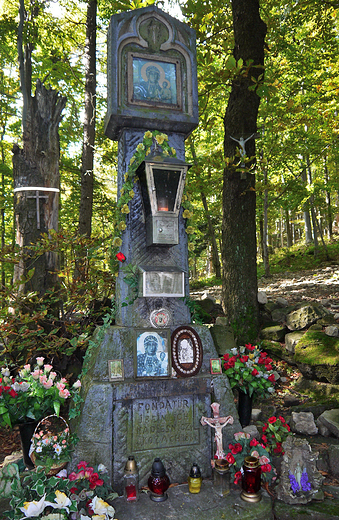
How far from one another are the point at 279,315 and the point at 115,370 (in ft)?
15.3

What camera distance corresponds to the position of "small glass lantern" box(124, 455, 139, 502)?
3.22 m

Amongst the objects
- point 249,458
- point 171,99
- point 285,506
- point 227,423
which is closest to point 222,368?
point 227,423

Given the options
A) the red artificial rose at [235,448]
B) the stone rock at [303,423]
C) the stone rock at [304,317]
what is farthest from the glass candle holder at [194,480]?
the stone rock at [304,317]

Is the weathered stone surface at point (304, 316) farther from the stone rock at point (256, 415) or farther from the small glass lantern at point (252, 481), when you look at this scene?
the small glass lantern at point (252, 481)

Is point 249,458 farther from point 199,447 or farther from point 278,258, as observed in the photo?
point 278,258

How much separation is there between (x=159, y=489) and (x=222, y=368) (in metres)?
1.51

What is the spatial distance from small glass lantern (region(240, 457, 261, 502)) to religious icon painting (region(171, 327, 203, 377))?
99 cm

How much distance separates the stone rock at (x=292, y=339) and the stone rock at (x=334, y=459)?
244 cm

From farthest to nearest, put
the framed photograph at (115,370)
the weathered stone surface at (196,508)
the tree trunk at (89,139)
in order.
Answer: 1. the tree trunk at (89,139)
2. the framed photograph at (115,370)
3. the weathered stone surface at (196,508)

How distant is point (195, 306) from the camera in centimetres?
411

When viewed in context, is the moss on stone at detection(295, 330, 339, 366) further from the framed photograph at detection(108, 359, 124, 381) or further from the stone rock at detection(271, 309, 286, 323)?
the framed photograph at detection(108, 359, 124, 381)

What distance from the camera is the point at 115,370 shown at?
355 cm

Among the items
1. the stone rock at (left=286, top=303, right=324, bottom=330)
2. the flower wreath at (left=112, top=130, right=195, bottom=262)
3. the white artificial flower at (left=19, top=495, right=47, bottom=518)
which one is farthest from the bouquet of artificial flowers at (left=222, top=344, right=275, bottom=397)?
the stone rock at (left=286, top=303, right=324, bottom=330)

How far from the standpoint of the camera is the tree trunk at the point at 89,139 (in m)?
8.11
